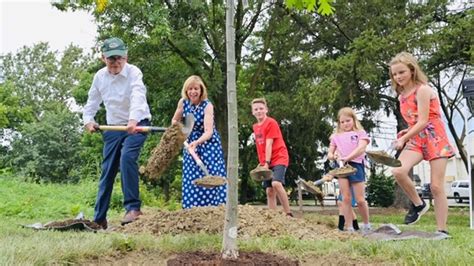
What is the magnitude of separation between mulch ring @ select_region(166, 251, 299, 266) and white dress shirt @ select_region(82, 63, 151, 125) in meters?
2.32

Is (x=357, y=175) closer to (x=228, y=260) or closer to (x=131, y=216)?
(x=131, y=216)

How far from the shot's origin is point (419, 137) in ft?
15.7

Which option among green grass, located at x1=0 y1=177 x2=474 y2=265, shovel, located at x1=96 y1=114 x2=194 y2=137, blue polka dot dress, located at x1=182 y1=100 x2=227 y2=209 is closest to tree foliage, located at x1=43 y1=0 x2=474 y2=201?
blue polka dot dress, located at x1=182 y1=100 x2=227 y2=209

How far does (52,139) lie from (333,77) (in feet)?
85.1

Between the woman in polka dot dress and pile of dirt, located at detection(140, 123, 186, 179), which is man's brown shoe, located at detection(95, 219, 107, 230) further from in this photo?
the woman in polka dot dress

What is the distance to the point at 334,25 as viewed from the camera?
1898cm

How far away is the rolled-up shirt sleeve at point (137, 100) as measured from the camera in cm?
502

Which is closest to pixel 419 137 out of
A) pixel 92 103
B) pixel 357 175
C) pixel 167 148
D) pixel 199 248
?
pixel 357 175

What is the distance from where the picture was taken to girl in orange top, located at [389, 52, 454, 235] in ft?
15.2

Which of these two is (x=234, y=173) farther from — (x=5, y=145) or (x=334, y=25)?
(x=5, y=145)

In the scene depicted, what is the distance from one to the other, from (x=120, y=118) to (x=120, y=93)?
0.25 m

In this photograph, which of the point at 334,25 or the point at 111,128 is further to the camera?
the point at 334,25

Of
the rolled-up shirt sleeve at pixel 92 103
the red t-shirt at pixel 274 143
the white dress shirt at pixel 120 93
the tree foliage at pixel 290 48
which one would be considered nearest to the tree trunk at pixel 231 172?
the white dress shirt at pixel 120 93

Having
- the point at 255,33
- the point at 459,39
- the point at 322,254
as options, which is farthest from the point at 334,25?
the point at 322,254
